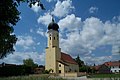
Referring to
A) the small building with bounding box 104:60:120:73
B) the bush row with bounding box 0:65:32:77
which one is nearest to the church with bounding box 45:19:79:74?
the bush row with bounding box 0:65:32:77

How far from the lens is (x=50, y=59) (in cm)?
8656

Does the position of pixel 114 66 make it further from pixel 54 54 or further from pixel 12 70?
pixel 12 70

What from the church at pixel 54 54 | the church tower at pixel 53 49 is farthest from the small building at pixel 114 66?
the church tower at pixel 53 49

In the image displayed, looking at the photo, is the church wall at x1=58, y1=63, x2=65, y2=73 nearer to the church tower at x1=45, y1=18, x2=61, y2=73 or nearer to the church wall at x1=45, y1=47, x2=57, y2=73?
the church tower at x1=45, y1=18, x2=61, y2=73

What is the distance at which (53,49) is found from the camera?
87.0 meters

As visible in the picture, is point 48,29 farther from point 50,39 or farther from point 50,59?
point 50,59

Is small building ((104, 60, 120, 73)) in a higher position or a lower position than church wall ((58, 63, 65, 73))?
higher

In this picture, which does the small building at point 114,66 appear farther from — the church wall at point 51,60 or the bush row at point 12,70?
the bush row at point 12,70

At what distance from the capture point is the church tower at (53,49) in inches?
3371

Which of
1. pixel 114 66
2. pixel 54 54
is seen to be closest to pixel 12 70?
pixel 54 54

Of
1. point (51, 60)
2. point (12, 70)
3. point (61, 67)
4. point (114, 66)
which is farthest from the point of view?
point (114, 66)

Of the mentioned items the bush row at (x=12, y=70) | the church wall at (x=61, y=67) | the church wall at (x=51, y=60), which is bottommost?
the bush row at (x=12, y=70)

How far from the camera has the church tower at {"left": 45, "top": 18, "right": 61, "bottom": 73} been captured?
281ft

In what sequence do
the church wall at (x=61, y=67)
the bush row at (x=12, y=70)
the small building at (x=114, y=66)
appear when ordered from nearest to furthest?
the bush row at (x=12, y=70) < the church wall at (x=61, y=67) < the small building at (x=114, y=66)
